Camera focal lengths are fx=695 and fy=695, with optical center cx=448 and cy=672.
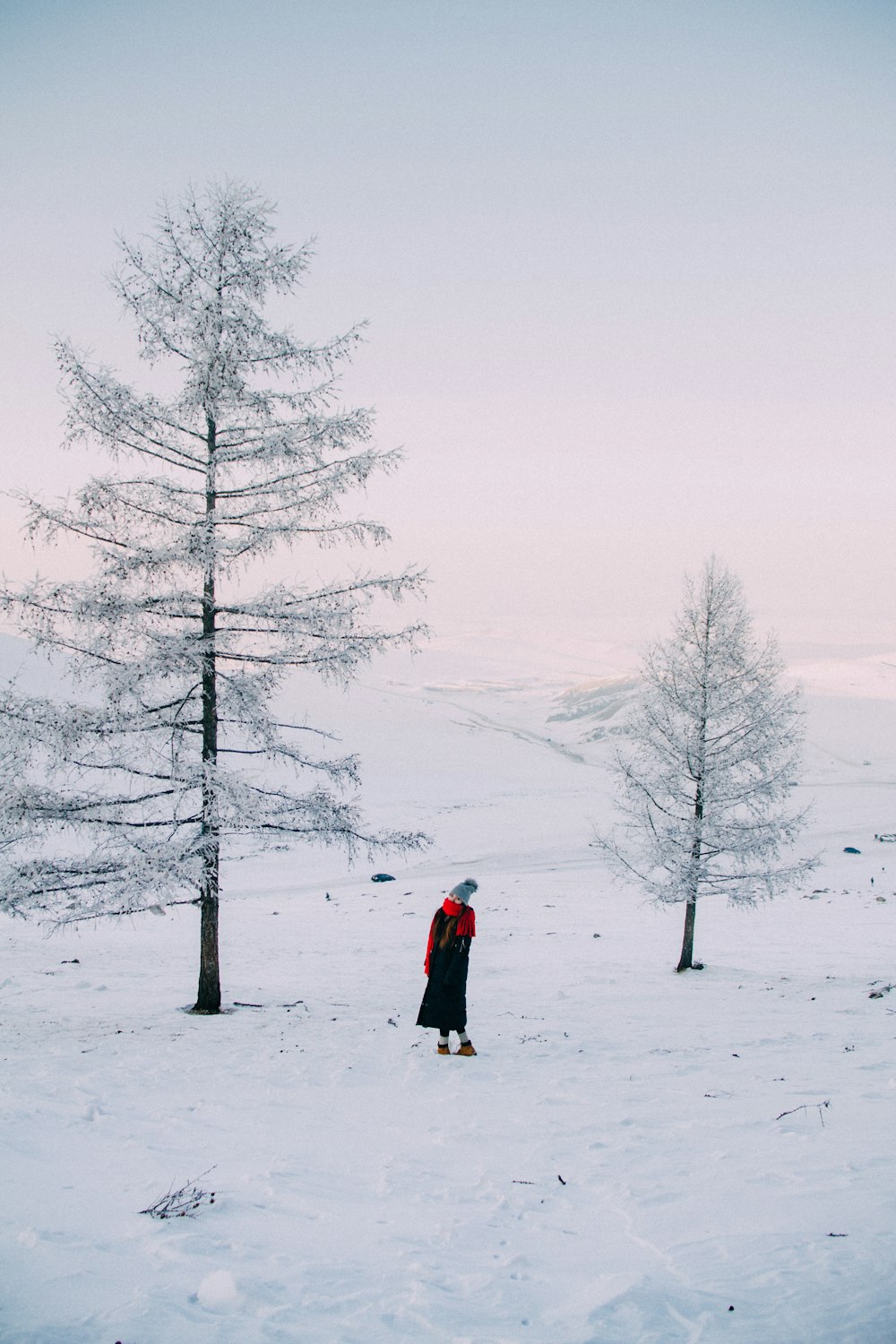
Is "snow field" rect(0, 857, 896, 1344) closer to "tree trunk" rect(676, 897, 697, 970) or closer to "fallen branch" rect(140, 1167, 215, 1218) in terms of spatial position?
"fallen branch" rect(140, 1167, 215, 1218)

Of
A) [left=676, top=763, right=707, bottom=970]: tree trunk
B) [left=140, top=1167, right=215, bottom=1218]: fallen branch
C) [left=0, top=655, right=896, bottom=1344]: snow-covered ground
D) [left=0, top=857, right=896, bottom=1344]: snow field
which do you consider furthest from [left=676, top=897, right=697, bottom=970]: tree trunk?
[left=140, top=1167, right=215, bottom=1218]: fallen branch

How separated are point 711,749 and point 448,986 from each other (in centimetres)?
910

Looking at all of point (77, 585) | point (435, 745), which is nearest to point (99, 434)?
point (77, 585)

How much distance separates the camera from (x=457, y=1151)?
18.3 ft

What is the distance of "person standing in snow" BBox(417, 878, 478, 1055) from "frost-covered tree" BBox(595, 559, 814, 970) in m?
7.59

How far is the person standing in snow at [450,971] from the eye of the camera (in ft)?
27.2

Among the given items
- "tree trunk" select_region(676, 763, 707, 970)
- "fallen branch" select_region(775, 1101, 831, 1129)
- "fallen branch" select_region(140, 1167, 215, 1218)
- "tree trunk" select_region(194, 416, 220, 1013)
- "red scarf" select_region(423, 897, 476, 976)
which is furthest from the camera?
"tree trunk" select_region(676, 763, 707, 970)

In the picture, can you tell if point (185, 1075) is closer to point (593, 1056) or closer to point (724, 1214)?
point (593, 1056)

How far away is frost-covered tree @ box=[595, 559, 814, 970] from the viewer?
14.7 m

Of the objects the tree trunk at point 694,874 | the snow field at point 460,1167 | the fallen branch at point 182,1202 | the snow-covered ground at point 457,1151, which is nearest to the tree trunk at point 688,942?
the tree trunk at point 694,874

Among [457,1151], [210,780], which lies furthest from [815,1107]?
[210,780]

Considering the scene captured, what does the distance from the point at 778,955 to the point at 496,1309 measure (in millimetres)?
14612

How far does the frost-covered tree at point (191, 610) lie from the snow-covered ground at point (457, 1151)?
2577 millimetres

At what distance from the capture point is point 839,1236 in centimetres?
393
